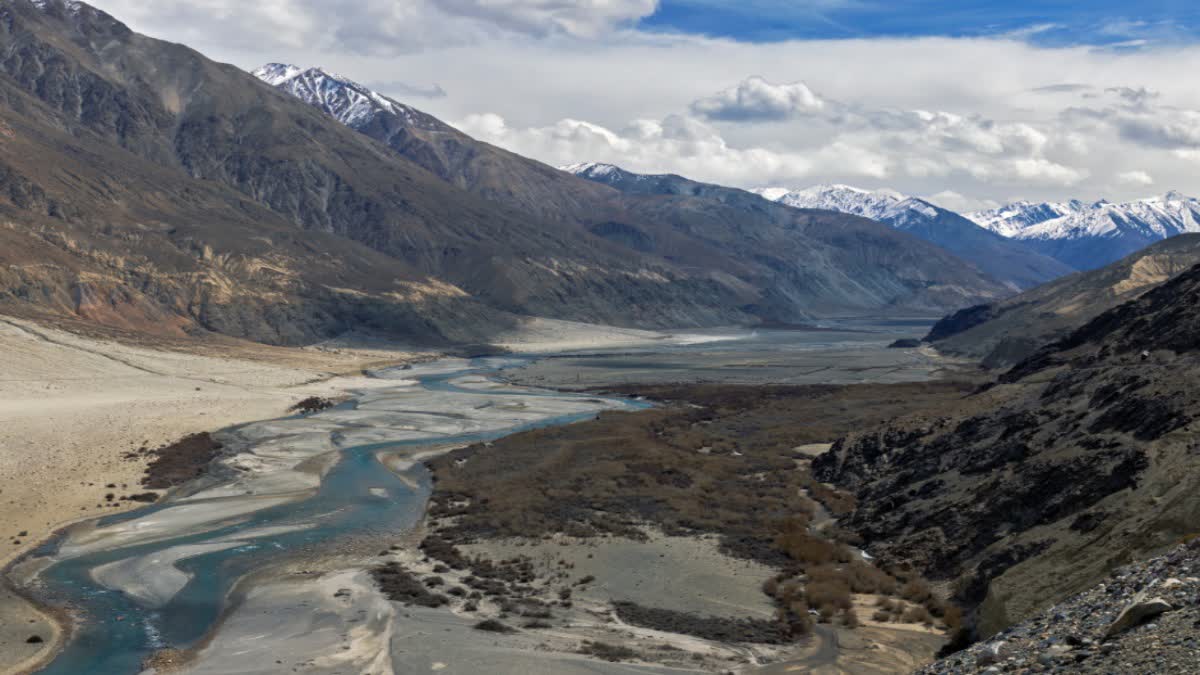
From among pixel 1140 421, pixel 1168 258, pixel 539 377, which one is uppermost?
pixel 1168 258

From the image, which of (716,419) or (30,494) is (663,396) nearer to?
(716,419)

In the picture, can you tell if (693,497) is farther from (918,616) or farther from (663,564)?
(918,616)

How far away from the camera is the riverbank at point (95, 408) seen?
137ft

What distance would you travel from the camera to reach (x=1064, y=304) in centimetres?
13150

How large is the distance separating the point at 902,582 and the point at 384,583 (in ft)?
59.3

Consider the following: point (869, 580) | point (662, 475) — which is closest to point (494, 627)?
point (869, 580)

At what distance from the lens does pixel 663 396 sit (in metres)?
99.8

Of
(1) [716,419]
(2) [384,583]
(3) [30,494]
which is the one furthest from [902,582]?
(1) [716,419]

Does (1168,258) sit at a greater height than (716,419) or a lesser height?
greater

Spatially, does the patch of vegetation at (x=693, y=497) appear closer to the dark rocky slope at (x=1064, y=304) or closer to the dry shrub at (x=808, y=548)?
the dry shrub at (x=808, y=548)

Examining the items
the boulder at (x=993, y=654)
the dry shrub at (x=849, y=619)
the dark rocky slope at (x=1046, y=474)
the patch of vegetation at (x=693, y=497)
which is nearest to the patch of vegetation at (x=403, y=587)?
the patch of vegetation at (x=693, y=497)

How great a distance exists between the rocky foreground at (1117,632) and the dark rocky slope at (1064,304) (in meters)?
91.9

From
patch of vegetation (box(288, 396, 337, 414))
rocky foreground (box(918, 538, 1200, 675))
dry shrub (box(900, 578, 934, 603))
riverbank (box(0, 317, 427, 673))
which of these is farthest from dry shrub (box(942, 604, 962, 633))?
patch of vegetation (box(288, 396, 337, 414))

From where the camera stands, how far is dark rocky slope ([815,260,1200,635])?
86.4 ft
